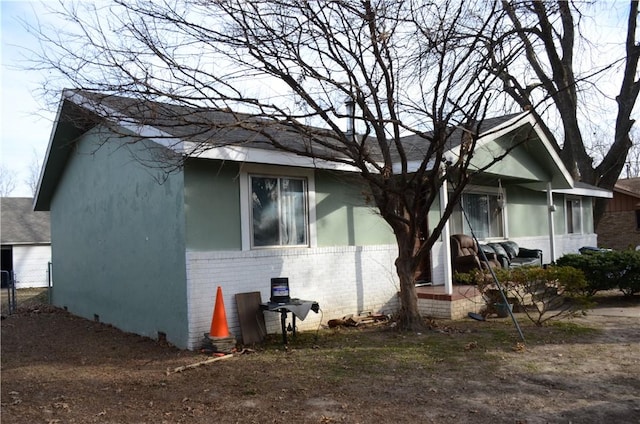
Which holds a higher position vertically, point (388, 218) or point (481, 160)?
point (481, 160)

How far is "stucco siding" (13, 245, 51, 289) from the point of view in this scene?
27.5m

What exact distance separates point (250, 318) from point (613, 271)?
28.9 feet

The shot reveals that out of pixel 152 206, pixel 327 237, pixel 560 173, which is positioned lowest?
pixel 327 237

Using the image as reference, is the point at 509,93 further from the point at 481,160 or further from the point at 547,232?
the point at 547,232

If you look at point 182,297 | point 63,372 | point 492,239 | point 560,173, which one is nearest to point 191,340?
point 182,297

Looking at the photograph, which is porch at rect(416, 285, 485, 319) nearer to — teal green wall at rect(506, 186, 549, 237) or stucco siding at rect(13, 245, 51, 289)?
teal green wall at rect(506, 186, 549, 237)

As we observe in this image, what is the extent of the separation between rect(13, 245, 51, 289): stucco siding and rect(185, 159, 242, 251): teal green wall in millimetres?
22485

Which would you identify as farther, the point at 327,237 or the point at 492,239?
the point at 492,239

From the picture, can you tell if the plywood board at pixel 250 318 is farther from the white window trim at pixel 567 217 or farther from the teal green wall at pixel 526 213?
the white window trim at pixel 567 217

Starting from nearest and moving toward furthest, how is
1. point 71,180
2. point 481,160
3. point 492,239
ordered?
point 481,160 → point 71,180 → point 492,239

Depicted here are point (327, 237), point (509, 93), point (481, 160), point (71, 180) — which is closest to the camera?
point (509, 93)

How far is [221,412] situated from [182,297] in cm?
330

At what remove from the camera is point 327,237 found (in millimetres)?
10219

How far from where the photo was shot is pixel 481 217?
14.5 meters
